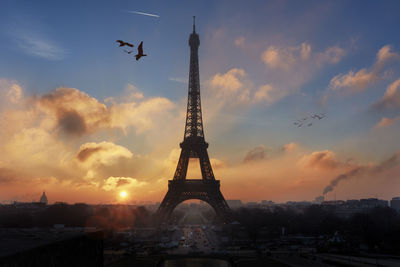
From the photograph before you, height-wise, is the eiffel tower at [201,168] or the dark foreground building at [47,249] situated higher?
the eiffel tower at [201,168]

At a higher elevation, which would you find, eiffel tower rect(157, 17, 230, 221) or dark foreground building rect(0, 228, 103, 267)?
eiffel tower rect(157, 17, 230, 221)

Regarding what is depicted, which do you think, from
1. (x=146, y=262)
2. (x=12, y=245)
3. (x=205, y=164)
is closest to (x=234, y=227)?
(x=205, y=164)

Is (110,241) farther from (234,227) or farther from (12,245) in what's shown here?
(12,245)

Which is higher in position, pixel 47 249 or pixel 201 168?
pixel 201 168

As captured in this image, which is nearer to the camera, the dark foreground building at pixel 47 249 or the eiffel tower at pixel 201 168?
the dark foreground building at pixel 47 249

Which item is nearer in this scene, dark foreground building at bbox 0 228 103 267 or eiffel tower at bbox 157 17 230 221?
dark foreground building at bbox 0 228 103 267
